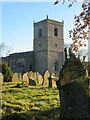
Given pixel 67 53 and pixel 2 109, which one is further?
pixel 2 109

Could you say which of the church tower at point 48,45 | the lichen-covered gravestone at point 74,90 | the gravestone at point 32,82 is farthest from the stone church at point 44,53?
the lichen-covered gravestone at point 74,90

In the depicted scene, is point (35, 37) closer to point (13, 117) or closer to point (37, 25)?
point (37, 25)

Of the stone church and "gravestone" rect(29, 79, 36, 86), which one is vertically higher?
the stone church

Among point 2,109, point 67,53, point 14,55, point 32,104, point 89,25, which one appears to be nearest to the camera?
point 89,25

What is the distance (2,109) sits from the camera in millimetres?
8953

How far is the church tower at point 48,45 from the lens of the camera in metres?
60.8

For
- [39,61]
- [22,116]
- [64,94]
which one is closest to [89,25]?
[64,94]

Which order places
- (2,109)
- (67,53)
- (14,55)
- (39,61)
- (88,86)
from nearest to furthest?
1. (88,86)
2. (67,53)
3. (2,109)
4. (39,61)
5. (14,55)

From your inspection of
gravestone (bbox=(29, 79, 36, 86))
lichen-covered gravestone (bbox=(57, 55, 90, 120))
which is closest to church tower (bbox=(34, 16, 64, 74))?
gravestone (bbox=(29, 79, 36, 86))

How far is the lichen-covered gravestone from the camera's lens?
23.9 feet

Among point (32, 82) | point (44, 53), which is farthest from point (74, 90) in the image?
point (44, 53)

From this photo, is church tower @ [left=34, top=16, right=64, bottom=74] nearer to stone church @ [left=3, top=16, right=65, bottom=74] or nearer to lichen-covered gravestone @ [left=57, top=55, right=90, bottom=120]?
stone church @ [left=3, top=16, right=65, bottom=74]

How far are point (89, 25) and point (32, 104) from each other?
438 centimetres

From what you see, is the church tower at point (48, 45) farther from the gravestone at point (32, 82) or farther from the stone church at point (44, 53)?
the gravestone at point (32, 82)
